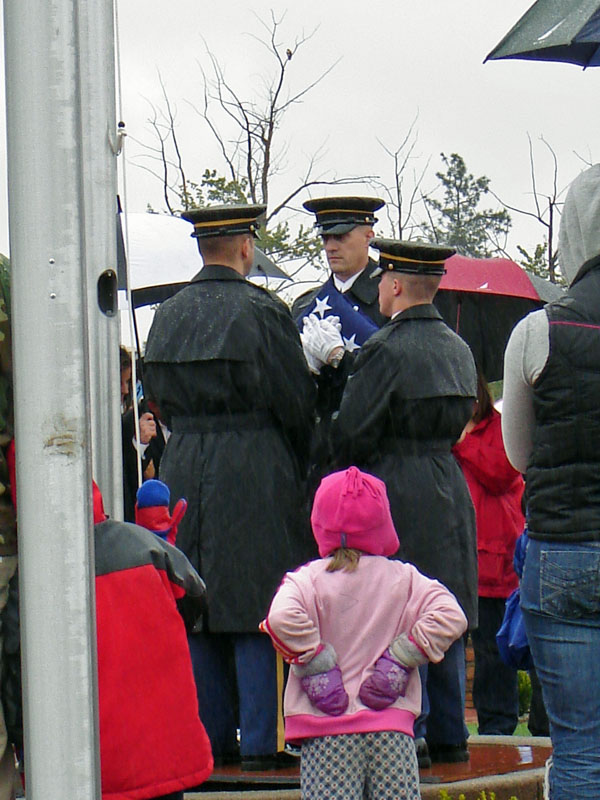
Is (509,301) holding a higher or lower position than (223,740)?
higher

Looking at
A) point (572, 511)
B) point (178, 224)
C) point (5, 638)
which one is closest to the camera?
point (5, 638)

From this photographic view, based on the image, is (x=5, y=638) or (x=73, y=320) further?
(x=5, y=638)

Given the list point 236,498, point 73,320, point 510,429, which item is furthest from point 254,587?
point 73,320

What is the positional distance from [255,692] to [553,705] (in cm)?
150

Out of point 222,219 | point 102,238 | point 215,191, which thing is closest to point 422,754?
point 222,219

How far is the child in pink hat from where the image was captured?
157 inches

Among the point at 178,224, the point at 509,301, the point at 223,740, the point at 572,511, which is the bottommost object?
the point at 223,740

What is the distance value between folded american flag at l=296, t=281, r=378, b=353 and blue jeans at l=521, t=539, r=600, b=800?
197 cm

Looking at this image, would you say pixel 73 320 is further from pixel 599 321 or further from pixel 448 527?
pixel 448 527

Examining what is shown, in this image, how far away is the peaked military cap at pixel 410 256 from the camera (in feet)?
17.4

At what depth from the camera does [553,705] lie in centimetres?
374

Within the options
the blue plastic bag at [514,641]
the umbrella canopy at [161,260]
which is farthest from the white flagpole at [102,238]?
the umbrella canopy at [161,260]

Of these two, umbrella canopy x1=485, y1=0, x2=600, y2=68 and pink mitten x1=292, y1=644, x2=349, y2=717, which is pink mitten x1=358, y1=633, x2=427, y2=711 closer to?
pink mitten x1=292, y1=644, x2=349, y2=717

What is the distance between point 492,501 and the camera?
7.15 m
